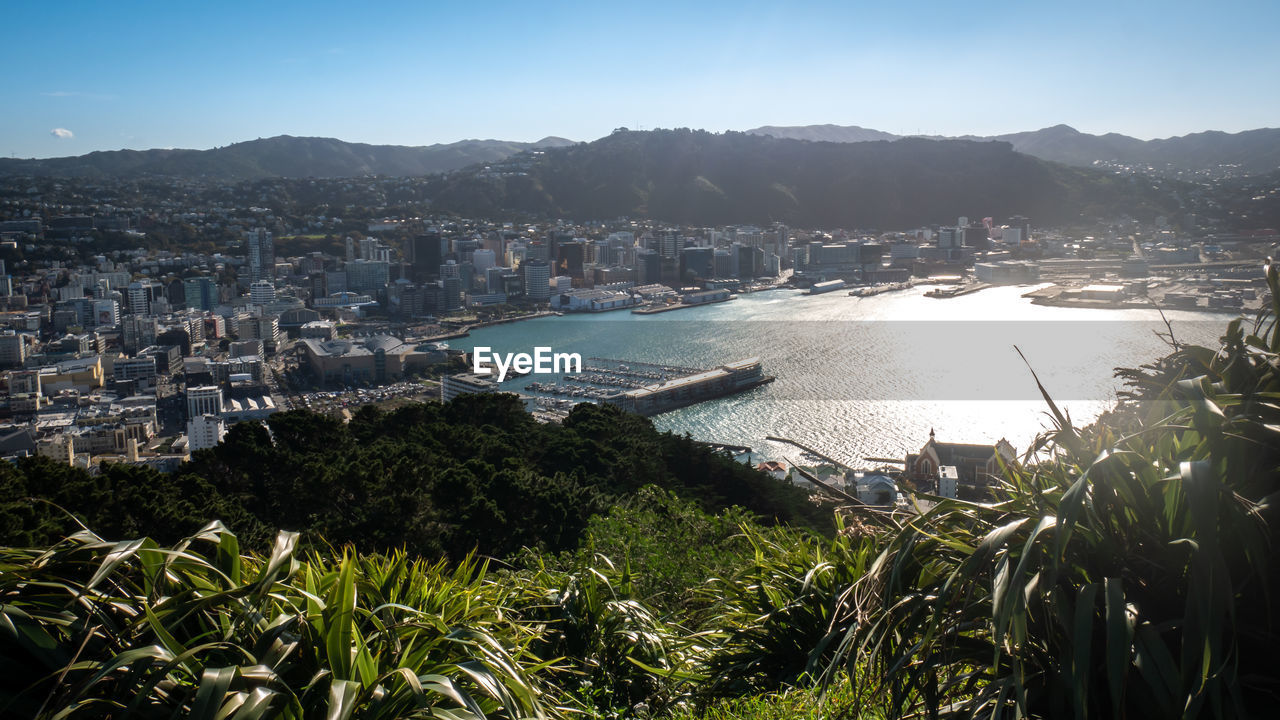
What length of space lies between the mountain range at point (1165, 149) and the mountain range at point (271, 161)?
2229 centimetres

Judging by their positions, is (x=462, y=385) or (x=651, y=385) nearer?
(x=651, y=385)

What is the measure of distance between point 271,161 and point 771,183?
77.2ft

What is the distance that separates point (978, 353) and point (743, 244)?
11430 millimetres

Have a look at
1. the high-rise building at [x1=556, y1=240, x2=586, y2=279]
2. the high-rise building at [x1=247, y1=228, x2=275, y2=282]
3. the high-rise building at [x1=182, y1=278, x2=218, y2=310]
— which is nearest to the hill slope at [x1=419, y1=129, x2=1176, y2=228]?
the high-rise building at [x1=556, y1=240, x2=586, y2=279]

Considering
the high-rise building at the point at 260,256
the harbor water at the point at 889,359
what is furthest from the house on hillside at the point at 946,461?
the high-rise building at the point at 260,256

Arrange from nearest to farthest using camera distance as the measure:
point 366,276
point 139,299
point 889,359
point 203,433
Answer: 1. point 203,433
2. point 889,359
3. point 139,299
4. point 366,276

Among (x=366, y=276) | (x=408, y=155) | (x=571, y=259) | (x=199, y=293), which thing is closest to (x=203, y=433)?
(x=199, y=293)

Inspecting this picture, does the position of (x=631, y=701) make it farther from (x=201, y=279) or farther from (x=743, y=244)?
(x=743, y=244)

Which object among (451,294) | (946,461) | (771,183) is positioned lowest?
(946,461)

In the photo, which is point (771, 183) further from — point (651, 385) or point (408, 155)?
point (408, 155)

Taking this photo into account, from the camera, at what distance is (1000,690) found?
0.54m

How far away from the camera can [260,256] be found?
1900 cm

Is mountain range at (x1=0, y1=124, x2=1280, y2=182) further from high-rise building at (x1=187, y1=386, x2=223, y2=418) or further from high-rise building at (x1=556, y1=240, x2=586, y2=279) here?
high-rise building at (x1=187, y1=386, x2=223, y2=418)

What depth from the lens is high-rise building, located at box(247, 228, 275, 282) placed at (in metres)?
18.0
